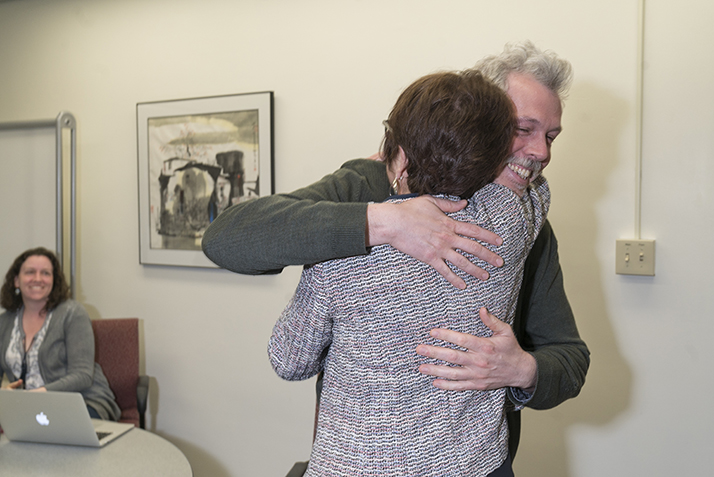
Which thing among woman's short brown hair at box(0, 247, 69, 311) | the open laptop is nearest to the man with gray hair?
the open laptop

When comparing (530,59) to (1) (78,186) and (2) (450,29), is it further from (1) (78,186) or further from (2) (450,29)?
(1) (78,186)

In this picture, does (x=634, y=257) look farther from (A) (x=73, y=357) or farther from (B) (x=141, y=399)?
(A) (x=73, y=357)

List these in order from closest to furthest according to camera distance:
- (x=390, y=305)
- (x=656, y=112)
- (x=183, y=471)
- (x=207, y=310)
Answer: (x=390, y=305) < (x=183, y=471) < (x=656, y=112) < (x=207, y=310)

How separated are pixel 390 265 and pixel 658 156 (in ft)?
5.60

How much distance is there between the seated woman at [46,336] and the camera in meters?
2.83

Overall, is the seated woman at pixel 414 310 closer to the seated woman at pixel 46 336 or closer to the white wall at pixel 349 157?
the white wall at pixel 349 157

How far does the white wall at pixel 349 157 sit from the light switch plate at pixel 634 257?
5cm

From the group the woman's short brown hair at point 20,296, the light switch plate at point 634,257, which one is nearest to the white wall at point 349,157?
the light switch plate at point 634,257

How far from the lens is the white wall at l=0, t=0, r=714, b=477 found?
84.0 inches

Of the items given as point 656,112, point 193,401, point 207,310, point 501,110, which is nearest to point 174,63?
point 207,310

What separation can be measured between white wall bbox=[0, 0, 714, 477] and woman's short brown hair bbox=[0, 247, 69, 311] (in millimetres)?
355

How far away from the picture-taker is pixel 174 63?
10.2 ft

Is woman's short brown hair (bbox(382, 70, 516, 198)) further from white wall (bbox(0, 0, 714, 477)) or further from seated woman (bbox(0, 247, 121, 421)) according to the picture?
seated woman (bbox(0, 247, 121, 421))

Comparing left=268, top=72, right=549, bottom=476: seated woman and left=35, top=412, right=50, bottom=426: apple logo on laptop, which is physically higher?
left=268, top=72, right=549, bottom=476: seated woman
